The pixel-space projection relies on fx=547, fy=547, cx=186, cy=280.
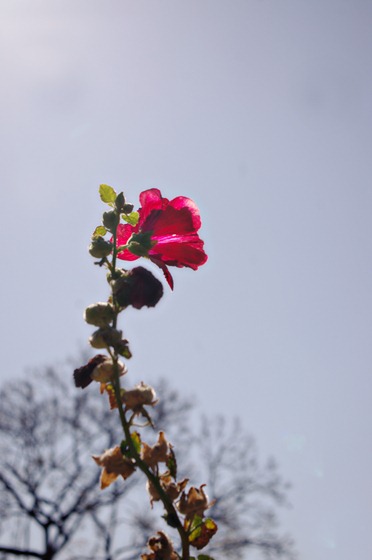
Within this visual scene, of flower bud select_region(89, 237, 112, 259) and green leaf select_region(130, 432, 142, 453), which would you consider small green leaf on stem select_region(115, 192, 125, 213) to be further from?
green leaf select_region(130, 432, 142, 453)

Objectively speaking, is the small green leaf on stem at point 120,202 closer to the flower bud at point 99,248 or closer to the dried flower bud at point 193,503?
the flower bud at point 99,248

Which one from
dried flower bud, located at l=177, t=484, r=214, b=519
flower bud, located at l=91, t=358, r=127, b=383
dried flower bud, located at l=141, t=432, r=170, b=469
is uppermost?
flower bud, located at l=91, t=358, r=127, b=383

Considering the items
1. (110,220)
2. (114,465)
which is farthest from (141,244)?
(114,465)

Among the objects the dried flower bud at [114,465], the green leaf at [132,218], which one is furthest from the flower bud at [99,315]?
the green leaf at [132,218]

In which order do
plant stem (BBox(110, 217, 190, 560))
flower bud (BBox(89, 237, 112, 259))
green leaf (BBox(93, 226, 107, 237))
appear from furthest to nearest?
green leaf (BBox(93, 226, 107, 237)), flower bud (BBox(89, 237, 112, 259)), plant stem (BBox(110, 217, 190, 560))

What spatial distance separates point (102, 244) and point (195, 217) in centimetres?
20

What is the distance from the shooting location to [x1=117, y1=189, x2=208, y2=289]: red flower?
75cm

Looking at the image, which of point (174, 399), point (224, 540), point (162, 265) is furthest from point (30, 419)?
point (162, 265)

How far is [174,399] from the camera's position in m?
15.4

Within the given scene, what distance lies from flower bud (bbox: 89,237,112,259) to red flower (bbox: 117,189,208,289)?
0.12 meters

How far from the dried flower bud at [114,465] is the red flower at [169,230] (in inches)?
11.8

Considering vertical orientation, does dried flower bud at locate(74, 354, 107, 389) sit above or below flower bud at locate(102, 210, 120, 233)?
below

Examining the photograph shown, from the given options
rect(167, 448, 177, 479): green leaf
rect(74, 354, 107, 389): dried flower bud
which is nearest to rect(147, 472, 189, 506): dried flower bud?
rect(167, 448, 177, 479): green leaf

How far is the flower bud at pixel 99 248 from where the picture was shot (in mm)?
615
